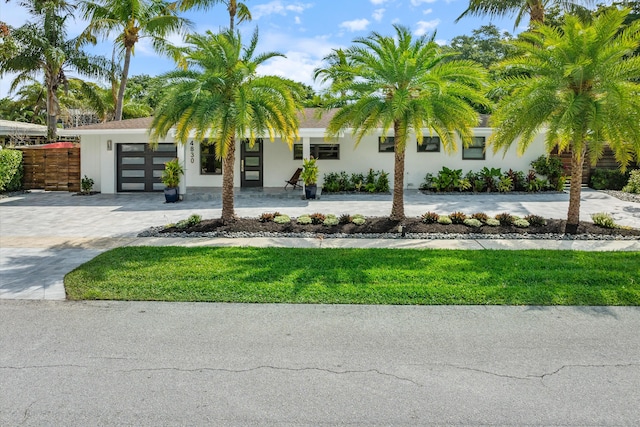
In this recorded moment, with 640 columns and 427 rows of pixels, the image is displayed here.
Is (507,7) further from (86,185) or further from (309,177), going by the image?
(86,185)

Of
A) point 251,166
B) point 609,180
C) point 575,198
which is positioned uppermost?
point 251,166

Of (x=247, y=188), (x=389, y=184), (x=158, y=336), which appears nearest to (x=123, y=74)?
(x=247, y=188)

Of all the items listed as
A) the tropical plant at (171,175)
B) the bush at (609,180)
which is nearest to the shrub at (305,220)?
the tropical plant at (171,175)

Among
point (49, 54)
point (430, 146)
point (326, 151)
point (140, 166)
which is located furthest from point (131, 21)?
point (430, 146)

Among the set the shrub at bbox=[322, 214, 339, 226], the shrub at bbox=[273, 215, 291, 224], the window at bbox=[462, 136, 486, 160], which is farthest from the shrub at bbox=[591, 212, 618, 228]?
the window at bbox=[462, 136, 486, 160]

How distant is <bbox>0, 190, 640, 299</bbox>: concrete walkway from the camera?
29.0 feet

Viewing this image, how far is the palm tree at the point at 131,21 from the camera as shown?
2289cm

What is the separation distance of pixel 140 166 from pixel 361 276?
15.4 metres

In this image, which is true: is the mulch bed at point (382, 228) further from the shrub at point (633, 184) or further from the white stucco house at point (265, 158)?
the shrub at point (633, 184)

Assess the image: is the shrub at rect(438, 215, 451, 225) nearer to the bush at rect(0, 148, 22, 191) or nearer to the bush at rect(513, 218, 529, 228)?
the bush at rect(513, 218, 529, 228)

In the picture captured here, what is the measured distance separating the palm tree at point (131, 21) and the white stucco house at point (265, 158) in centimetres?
520

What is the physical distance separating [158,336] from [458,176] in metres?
16.3

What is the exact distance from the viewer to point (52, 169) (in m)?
21.1

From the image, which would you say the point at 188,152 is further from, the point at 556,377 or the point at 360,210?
the point at 556,377
